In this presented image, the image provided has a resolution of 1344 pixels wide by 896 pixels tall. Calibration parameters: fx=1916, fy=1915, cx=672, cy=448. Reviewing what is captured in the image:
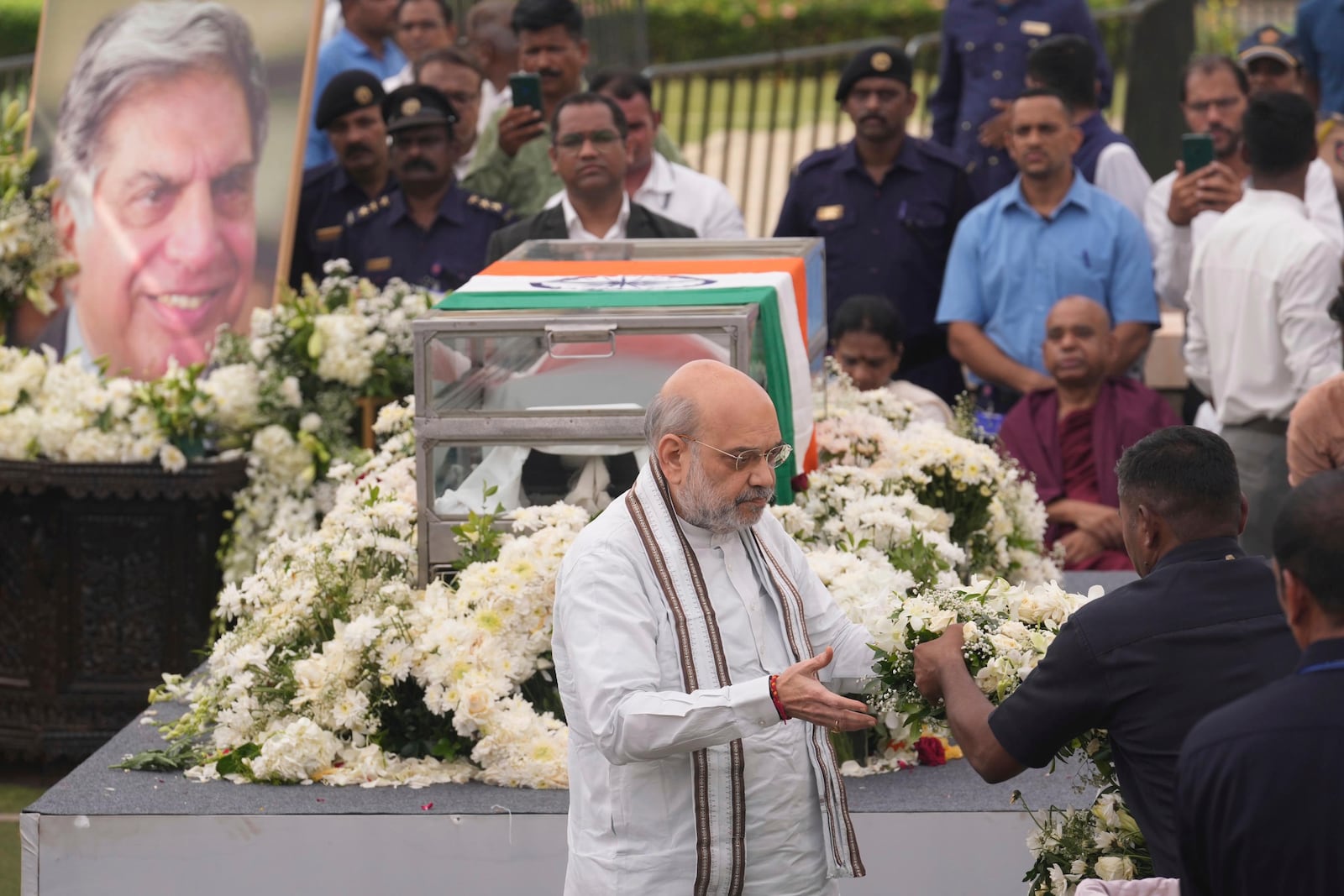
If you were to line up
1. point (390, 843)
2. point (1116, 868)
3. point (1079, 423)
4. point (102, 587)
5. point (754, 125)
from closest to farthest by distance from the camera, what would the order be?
point (1116, 868) → point (390, 843) → point (102, 587) → point (1079, 423) → point (754, 125)

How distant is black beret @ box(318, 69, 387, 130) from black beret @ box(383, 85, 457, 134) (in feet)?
0.94

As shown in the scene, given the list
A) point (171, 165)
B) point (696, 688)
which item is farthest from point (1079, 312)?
point (696, 688)

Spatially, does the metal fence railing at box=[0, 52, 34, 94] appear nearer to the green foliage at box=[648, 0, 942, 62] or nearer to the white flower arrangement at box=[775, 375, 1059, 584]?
the white flower arrangement at box=[775, 375, 1059, 584]

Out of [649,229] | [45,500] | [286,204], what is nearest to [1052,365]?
[649,229]

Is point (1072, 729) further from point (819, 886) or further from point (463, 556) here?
point (463, 556)

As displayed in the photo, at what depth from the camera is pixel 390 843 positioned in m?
4.86

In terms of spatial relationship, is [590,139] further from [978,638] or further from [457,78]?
[978,638]

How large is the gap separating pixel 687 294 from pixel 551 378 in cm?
47

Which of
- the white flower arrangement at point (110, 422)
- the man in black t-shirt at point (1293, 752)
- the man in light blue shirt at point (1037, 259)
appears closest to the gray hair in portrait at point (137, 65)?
the white flower arrangement at point (110, 422)

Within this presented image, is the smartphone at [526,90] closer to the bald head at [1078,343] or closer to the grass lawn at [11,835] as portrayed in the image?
the bald head at [1078,343]

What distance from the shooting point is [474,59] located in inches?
362

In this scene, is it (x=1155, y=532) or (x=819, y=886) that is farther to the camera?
(x=819, y=886)

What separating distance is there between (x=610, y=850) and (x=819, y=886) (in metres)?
0.45

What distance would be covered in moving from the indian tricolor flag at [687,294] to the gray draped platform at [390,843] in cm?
122
